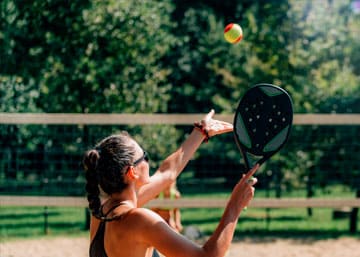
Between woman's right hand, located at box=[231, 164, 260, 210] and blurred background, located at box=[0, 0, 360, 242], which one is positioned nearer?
woman's right hand, located at box=[231, 164, 260, 210]

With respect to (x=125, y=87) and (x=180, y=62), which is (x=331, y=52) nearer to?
(x=125, y=87)

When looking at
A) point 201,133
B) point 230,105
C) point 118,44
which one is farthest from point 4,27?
point 201,133

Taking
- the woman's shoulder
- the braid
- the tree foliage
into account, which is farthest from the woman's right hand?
the tree foliage

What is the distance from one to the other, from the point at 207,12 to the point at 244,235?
16786 millimetres

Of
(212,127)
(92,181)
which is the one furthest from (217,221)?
(92,181)

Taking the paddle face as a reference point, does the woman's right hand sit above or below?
below

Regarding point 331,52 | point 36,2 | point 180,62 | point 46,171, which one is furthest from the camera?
point 180,62

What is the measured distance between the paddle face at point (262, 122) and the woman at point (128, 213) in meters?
0.29

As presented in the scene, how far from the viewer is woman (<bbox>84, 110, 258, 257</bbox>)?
2443 millimetres

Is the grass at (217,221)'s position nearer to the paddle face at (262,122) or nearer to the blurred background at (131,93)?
the blurred background at (131,93)

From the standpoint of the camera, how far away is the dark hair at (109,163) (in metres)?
2.73

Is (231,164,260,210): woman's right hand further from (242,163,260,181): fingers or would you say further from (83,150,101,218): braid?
(83,150,101,218): braid

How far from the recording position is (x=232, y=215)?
96.5 inches

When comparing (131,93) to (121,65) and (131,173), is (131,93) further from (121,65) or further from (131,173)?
(131,173)
